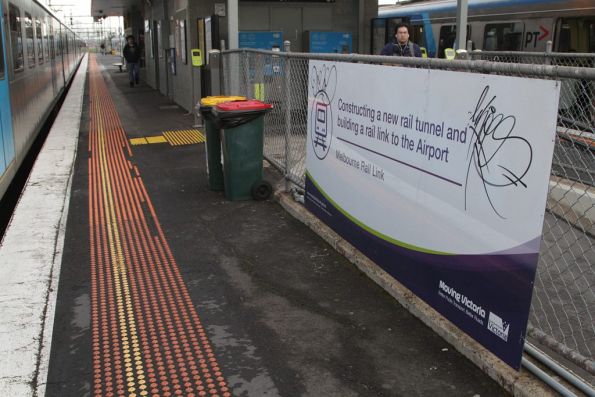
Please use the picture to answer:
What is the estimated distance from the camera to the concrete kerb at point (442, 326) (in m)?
3.05

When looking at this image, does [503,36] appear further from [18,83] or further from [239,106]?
[18,83]

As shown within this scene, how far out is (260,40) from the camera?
1305cm

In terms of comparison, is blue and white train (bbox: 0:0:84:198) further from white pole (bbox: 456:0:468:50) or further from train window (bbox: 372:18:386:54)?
train window (bbox: 372:18:386:54)

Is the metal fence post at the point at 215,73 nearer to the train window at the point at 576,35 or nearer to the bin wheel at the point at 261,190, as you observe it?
the bin wheel at the point at 261,190

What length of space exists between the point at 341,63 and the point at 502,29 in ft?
34.5

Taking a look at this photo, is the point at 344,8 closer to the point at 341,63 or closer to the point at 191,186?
the point at 191,186

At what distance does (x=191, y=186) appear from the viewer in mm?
7777

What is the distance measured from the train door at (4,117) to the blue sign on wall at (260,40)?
6.56m

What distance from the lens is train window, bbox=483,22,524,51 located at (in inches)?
533

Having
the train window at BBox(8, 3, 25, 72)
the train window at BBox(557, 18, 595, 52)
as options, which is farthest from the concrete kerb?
the train window at BBox(557, 18, 595, 52)

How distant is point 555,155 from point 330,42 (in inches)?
415

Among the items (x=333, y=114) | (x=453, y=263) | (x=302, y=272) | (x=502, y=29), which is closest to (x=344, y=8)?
(x=502, y=29)

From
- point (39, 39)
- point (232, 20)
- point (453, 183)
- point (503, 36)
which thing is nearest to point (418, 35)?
point (503, 36)

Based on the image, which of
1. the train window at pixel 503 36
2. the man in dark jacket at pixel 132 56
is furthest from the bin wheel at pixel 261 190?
the man in dark jacket at pixel 132 56
